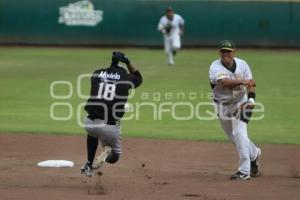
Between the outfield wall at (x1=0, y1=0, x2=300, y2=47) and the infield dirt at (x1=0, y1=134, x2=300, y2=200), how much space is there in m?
22.5

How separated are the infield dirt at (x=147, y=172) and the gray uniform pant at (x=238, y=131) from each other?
29cm

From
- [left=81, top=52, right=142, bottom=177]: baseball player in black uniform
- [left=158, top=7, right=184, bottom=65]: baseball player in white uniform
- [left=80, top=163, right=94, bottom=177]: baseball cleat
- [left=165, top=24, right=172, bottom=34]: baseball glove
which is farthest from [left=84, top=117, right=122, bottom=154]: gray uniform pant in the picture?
[left=165, top=24, right=172, bottom=34]: baseball glove

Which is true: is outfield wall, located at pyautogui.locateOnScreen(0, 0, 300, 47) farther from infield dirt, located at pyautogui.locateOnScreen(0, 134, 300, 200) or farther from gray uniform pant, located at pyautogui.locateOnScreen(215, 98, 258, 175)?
gray uniform pant, located at pyautogui.locateOnScreen(215, 98, 258, 175)

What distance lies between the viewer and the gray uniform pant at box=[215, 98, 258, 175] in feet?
36.5

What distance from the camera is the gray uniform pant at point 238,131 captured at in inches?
438

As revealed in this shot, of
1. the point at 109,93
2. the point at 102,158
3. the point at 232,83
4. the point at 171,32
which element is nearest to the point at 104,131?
the point at 102,158

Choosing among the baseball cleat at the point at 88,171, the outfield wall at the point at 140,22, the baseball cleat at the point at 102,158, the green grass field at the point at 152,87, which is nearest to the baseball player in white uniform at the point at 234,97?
the baseball cleat at the point at 102,158

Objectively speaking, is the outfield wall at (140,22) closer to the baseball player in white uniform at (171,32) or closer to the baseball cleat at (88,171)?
the baseball player in white uniform at (171,32)

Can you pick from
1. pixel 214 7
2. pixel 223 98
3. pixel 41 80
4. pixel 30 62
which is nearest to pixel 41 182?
pixel 223 98

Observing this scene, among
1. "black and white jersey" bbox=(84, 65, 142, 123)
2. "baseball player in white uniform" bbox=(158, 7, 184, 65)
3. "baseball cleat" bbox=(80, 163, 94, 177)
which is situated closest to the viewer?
"black and white jersey" bbox=(84, 65, 142, 123)

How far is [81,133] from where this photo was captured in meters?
15.9

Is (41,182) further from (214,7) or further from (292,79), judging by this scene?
(214,7)

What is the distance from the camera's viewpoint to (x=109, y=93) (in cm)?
1050

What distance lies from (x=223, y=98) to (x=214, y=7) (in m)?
26.2
